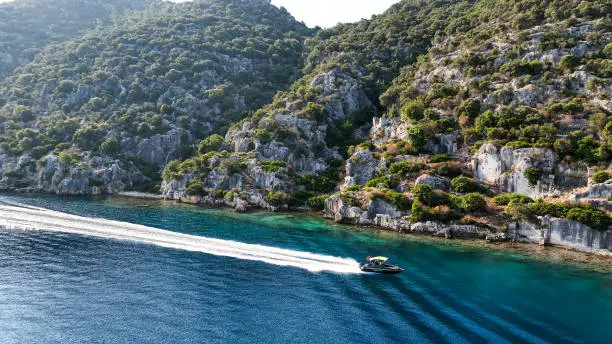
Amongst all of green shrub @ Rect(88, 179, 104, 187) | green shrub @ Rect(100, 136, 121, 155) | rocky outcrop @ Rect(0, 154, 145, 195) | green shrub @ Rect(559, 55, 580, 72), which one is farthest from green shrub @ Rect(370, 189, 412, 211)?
green shrub @ Rect(100, 136, 121, 155)

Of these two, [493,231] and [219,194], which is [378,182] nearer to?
[493,231]

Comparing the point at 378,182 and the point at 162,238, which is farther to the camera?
the point at 378,182

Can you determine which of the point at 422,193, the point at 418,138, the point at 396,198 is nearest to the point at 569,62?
the point at 418,138

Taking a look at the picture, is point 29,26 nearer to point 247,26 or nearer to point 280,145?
point 247,26

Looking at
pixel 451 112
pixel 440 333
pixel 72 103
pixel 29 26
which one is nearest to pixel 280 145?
pixel 451 112

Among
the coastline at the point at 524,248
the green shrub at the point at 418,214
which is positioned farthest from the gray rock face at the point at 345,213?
the green shrub at the point at 418,214

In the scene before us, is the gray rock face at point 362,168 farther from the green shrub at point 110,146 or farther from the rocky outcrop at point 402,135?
the green shrub at point 110,146
